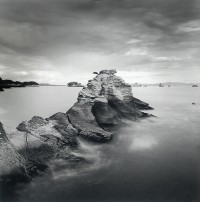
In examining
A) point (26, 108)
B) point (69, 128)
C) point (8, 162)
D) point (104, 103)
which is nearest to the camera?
point (8, 162)

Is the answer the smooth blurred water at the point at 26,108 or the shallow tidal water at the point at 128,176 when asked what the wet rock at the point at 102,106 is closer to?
the shallow tidal water at the point at 128,176

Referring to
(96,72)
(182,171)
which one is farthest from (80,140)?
(96,72)

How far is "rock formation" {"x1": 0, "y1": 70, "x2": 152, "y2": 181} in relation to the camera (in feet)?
54.8

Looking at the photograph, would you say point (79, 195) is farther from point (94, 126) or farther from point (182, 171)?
point (94, 126)

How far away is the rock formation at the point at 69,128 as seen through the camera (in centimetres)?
1670

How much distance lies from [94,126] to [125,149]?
4881mm

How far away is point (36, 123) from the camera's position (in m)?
21.7

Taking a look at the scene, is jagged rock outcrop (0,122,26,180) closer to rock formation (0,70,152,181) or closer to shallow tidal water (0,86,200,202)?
rock formation (0,70,152,181)

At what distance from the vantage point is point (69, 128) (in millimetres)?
24375

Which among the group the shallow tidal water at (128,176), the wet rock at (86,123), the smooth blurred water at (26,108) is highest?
the wet rock at (86,123)

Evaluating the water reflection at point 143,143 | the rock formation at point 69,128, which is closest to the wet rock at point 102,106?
the rock formation at point 69,128

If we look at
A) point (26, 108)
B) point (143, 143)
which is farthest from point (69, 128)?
point (26, 108)

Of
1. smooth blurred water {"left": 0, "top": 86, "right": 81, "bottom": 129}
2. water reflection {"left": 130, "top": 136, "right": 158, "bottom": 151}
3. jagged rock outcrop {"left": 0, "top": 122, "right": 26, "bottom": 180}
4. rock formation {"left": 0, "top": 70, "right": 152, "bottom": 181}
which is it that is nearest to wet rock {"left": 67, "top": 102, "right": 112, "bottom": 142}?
rock formation {"left": 0, "top": 70, "right": 152, "bottom": 181}

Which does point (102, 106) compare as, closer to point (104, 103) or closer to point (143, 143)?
point (104, 103)
